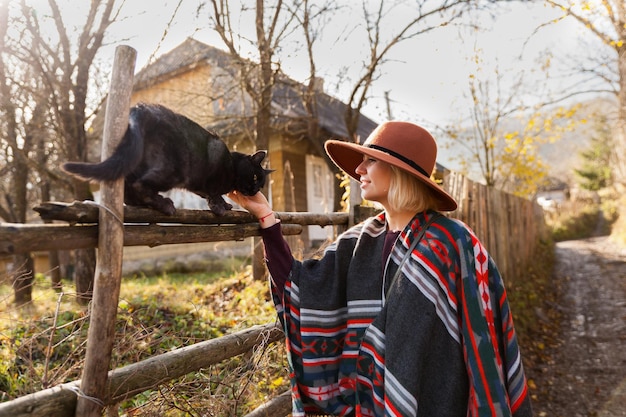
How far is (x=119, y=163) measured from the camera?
5.69 feet

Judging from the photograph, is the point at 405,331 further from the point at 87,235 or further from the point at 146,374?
the point at 87,235

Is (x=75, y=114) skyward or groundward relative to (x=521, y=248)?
skyward

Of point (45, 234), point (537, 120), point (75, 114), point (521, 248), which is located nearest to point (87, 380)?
point (45, 234)

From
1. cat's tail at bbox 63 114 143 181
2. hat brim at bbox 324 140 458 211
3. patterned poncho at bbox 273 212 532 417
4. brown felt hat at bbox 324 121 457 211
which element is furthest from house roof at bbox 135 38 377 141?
cat's tail at bbox 63 114 143 181

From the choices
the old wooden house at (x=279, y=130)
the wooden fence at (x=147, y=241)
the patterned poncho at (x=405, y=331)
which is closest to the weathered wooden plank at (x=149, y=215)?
the wooden fence at (x=147, y=241)

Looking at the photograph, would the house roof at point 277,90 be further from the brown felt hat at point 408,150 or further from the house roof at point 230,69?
the brown felt hat at point 408,150

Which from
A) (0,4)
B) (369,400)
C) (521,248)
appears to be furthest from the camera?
(521,248)

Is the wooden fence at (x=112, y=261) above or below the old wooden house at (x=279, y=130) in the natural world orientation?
below

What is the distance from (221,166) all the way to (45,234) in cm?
106

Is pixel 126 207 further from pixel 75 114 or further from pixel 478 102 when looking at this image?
pixel 478 102

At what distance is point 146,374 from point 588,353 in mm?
5916

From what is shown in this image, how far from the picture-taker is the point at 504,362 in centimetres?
205

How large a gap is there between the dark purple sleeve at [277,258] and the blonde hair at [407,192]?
1.86ft

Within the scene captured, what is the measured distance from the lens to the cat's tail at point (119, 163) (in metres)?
1.66
